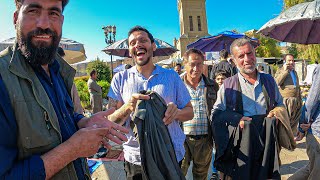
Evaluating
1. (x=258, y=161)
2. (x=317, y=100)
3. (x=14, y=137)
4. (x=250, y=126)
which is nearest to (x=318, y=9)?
(x=317, y=100)

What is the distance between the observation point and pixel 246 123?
2.56m

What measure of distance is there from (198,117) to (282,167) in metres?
2.52

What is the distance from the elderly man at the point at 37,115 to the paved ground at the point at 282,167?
11.7ft

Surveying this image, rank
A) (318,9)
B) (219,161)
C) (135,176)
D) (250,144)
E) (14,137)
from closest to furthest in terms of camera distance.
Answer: (14,137) < (135,176) < (250,144) < (219,161) < (318,9)

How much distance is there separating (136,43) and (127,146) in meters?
1.02

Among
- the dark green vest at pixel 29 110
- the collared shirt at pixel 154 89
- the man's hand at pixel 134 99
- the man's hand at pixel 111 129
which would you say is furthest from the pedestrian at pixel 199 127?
the dark green vest at pixel 29 110

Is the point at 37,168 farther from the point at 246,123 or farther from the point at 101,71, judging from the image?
the point at 101,71

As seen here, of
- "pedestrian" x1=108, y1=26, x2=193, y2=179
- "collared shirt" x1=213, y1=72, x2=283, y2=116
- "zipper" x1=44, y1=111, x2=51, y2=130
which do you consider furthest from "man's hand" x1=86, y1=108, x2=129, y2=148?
"collared shirt" x1=213, y1=72, x2=283, y2=116

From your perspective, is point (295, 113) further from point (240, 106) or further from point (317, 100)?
point (240, 106)

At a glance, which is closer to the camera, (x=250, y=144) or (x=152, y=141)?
(x=152, y=141)

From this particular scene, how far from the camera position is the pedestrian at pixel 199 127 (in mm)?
3516

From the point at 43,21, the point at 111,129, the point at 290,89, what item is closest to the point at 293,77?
the point at 290,89

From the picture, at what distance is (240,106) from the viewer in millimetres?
2785

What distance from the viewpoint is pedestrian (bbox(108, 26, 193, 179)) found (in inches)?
93.6
